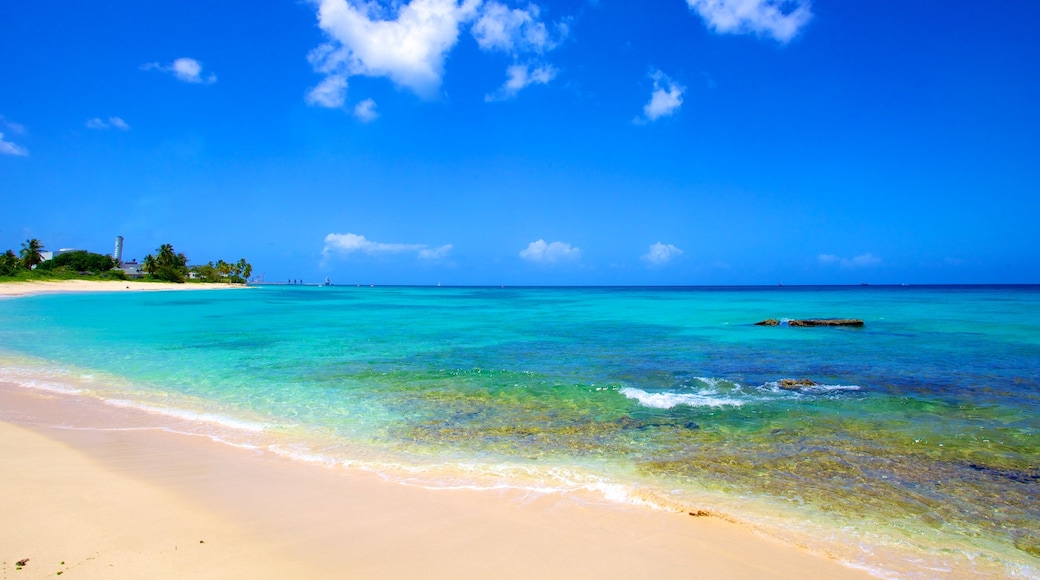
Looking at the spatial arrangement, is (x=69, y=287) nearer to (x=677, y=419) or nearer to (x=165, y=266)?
(x=165, y=266)

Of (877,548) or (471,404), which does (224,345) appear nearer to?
(471,404)

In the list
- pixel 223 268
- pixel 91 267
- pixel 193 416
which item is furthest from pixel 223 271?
pixel 193 416

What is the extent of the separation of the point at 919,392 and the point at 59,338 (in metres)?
28.2

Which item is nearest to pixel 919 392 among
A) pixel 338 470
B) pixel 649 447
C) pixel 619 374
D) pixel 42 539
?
pixel 619 374

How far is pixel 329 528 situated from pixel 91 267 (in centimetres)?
12408

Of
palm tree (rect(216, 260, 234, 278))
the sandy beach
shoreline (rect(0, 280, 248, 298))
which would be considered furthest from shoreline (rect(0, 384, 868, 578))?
palm tree (rect(216, 260, 234, 278))

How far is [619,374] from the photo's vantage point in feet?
44.1

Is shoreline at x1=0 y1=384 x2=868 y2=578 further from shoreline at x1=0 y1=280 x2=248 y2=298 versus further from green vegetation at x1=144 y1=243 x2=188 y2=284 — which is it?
green vegetation at x1=144 y1=243 x2=188 y2=284

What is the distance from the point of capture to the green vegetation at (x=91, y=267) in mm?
80625

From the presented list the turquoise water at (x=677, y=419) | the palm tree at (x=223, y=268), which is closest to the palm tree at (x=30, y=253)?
the palm tree at (x=223, y=268)

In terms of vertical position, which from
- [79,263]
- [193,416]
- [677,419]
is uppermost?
[79,263]

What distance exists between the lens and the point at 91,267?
324 feet

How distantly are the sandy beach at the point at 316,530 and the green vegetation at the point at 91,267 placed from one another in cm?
9119

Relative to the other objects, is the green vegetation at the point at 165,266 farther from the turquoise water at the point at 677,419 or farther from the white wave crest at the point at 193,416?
the white wave crest at the point at 193,416
